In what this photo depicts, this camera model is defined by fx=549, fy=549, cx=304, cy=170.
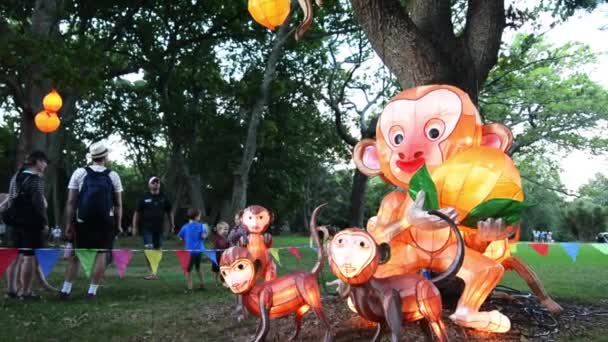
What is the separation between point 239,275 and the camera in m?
4.31

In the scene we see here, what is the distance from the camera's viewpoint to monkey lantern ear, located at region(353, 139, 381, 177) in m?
5.52

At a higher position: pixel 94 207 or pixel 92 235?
pixel 94 207

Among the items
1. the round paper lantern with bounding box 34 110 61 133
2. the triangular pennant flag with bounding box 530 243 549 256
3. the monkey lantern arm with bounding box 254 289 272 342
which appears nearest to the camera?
the monkey lantern arm with bounding box 254 289 272 342

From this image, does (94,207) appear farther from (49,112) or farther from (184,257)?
(49,112)

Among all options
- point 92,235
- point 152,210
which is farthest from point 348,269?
point 152,210

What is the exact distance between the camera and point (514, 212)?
4441 millimetres

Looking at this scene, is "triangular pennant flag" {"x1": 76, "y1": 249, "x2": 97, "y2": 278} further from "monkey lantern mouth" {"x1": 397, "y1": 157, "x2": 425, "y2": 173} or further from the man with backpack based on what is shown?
"monkey lantern mouth" {"x1": 397, "y1": 157, "x2": 425, "y2": 173}

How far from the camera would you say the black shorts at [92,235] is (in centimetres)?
695

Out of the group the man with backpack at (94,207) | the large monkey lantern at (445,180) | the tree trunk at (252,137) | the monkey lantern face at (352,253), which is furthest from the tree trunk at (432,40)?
the tree trunk at (252,137)

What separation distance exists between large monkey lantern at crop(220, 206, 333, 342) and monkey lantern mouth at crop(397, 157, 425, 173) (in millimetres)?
1171

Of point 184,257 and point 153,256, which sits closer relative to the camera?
point 153,256

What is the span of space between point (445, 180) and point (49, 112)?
9369 millimetres

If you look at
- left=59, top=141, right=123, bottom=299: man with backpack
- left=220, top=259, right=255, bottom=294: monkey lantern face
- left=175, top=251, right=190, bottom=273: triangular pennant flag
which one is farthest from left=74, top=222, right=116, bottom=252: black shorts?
left=220, top=259, right=255, bottom=294: monkey lantern face

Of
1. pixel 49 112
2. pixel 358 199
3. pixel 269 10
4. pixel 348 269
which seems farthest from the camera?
pixel 358 199
